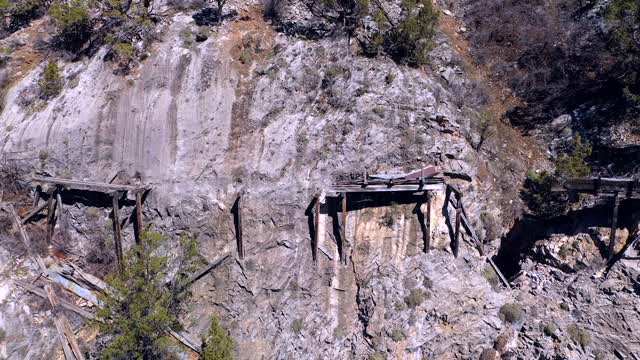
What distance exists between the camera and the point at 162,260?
54.8ft

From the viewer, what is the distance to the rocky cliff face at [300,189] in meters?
18.4

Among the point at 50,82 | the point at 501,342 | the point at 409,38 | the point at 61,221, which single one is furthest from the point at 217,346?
the point at 409,38

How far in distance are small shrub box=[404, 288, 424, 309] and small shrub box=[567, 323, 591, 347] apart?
521cm

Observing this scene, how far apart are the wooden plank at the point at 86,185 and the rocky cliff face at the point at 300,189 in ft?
1.80

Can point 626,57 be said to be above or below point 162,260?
above

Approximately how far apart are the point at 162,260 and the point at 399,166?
930cm

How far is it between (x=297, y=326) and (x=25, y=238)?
10835 mm

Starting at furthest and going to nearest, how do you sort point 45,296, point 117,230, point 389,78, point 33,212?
point 389,78 < point 33,212 < point 117,230 < point 45,296

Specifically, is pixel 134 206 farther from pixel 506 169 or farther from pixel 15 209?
pixel 506 169

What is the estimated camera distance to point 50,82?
68.9 feet

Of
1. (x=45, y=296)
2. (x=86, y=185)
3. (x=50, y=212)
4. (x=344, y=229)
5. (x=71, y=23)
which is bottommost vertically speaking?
(x=45, y=296)

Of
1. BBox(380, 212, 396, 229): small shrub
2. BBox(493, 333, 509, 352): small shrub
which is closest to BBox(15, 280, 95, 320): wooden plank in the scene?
BBox(380, 212, 396, 229): small shrub

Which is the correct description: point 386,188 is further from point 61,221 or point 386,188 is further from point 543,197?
point 61,221

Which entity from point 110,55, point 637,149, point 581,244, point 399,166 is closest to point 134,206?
point 110,55
